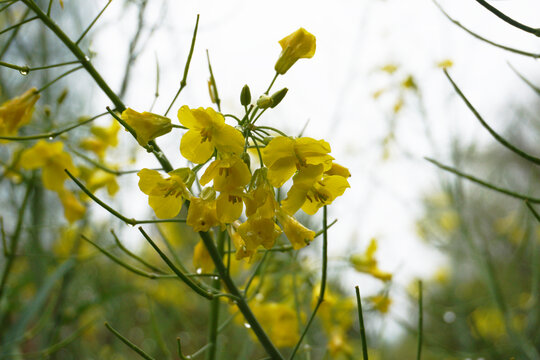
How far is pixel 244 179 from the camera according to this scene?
617mm

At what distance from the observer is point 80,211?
123 centimetres

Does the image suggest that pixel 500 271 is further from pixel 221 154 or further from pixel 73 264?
pixel 221 154

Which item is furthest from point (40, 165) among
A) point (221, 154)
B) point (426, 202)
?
point (426, 202)

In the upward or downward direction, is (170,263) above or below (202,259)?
below

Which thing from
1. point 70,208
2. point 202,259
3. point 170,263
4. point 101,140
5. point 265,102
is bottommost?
point 170,263

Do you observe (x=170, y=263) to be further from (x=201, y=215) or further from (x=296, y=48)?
(x=296, y=48)

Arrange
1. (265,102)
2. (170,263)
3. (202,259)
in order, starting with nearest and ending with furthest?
1. (170,263)
2. (265,102)
3. (202,259)

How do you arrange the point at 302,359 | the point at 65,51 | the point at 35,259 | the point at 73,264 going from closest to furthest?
the point at 302,359
the point at 73,264
the point at 35,259
the point at 65,51

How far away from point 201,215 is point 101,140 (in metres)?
0.79

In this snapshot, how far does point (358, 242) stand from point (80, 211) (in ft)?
4.13

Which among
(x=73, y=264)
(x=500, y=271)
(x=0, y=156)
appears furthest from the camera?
(x=500, y=271)

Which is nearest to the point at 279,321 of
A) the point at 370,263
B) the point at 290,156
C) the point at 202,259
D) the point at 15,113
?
the point at 370,263

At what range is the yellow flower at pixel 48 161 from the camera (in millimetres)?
1125

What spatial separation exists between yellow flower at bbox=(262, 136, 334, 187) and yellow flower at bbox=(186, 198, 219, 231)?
0.34 feet
